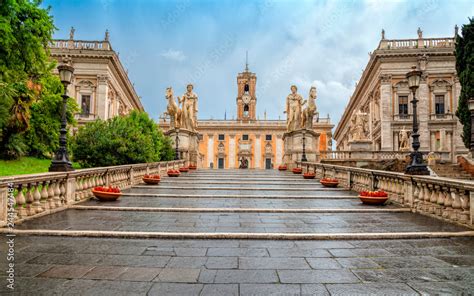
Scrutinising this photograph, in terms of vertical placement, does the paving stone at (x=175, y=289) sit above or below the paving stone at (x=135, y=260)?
above

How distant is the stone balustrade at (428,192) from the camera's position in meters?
5.37

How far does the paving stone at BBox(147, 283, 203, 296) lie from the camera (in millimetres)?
2658

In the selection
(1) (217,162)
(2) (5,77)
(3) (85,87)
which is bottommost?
(1) (217,162)

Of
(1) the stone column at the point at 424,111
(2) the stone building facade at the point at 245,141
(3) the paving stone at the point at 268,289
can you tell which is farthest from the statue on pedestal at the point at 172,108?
(2) the stone building facade at the point at 245,141

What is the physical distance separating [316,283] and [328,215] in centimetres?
384

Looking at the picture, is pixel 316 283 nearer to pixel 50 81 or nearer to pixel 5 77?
pixel 5 77

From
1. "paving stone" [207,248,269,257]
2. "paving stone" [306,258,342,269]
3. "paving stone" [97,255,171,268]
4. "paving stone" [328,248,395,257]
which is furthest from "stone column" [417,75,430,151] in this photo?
"paving stone" [97,255,171,268]

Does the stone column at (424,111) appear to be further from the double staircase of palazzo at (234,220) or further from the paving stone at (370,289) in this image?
the paving stone at (370,289)

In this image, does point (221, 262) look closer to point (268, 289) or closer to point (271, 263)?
point (271, 263)

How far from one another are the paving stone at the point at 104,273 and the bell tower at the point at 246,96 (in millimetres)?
65603

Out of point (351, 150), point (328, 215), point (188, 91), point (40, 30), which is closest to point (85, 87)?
point (188, 91)

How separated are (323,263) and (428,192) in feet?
14.9

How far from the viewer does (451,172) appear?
1897 cm

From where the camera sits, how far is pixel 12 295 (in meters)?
2.59
